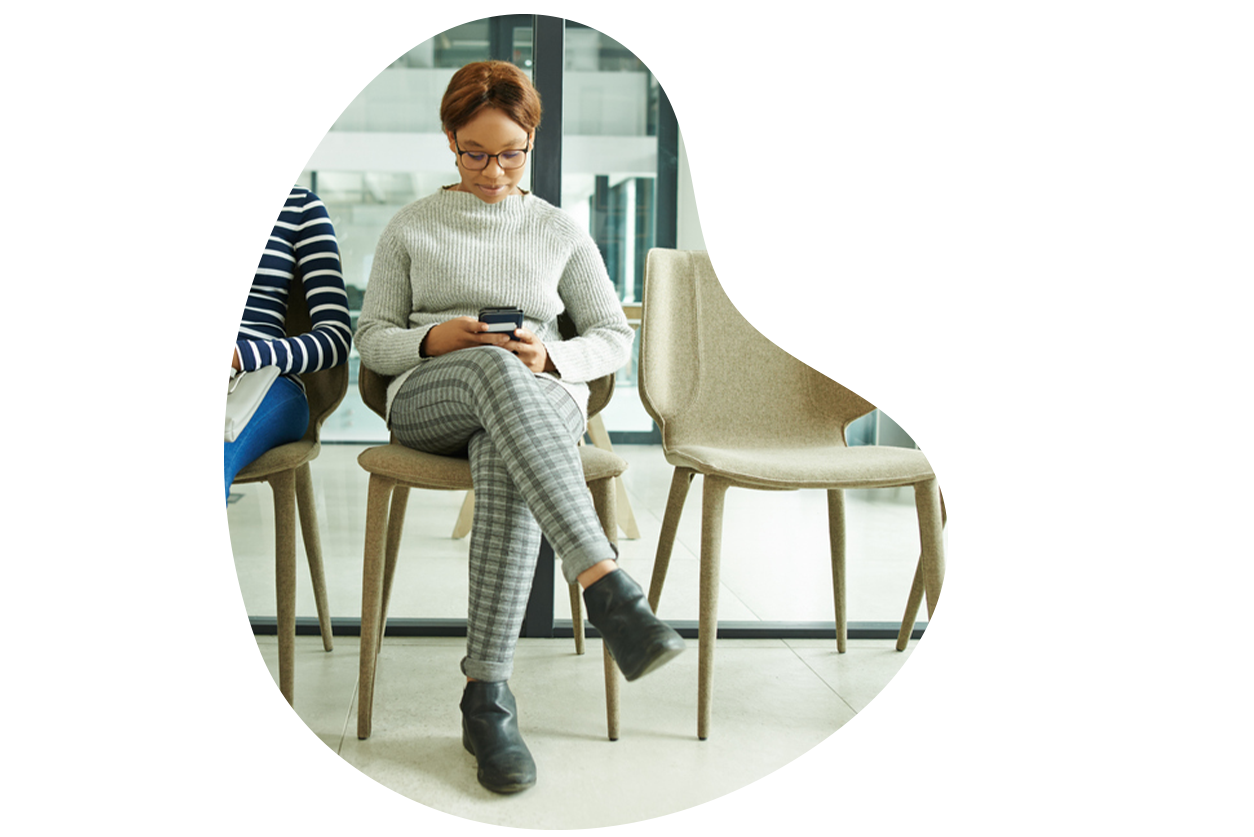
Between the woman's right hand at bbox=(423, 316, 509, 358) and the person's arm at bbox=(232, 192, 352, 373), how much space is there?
0.18 meters

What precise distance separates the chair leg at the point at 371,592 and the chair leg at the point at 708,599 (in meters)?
0.53

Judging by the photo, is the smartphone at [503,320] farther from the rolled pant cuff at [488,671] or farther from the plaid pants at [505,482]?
the rolled pant cuff at [488,671]

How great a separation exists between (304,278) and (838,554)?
3.95ft

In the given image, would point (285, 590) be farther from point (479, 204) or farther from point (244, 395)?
point (479, 204)

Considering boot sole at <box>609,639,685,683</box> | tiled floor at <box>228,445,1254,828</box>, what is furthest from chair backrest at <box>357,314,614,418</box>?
boot sole at <box>609,639,685,683</box>

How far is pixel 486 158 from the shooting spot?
1716 millimetres

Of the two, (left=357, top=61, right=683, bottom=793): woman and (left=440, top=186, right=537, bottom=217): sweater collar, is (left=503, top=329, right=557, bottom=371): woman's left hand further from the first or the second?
(left=440, top=186, right=537, bottom=217): sweater collar

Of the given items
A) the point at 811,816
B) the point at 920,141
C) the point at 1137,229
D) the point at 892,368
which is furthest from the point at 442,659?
the point at 1137,229

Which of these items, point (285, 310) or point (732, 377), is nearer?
point (285, 310)

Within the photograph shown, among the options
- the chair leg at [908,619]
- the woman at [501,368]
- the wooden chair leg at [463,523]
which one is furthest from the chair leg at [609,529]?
the wooden chair leg at [463,523]

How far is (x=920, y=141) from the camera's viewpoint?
5.40 feet

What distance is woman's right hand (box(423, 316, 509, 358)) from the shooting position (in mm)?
1628

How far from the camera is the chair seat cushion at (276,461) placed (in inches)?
61.4

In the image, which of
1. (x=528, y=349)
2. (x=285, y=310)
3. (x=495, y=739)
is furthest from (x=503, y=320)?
(x=495, y=739)
